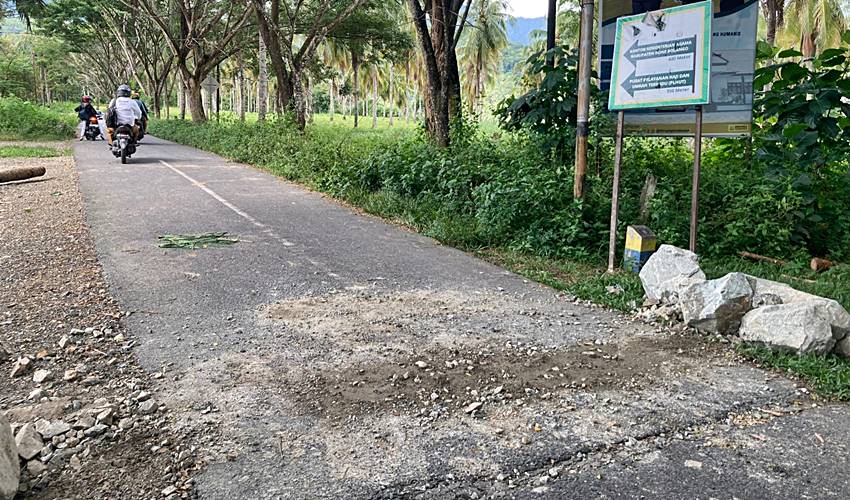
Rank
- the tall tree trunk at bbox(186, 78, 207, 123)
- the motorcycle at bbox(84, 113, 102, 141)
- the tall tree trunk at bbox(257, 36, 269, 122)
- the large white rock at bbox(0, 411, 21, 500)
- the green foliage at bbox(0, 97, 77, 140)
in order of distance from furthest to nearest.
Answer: the tall tree trunk at bbox(186, 78, 207, 123), the green foliage at bbox(0, 97, 77, 140), the motorcycle at bbox(84, 113, 102, 141), the tall tree trunk at bbox(257, 36, 269, 122), the large white rock at bbox(0, 411, 21, 500)

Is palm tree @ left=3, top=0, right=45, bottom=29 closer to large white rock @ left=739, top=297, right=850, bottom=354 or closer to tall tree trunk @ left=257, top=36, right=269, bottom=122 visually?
tall tree trunk @ left=257, top=36, right=269, bottom=122

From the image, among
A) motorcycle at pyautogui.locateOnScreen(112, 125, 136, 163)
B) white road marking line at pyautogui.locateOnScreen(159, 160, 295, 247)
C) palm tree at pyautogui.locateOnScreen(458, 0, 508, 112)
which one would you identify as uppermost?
palm tree at pyautogui.locateOnScreen(458, 0, 508, 112)

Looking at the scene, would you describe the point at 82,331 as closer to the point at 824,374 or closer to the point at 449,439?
the point at 449,439

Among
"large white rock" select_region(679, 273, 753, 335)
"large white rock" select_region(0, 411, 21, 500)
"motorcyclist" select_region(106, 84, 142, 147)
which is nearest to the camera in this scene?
"large white rock" select_region(0, 411, 21, 500)

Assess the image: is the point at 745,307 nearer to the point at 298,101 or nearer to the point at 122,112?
the point at 122,112

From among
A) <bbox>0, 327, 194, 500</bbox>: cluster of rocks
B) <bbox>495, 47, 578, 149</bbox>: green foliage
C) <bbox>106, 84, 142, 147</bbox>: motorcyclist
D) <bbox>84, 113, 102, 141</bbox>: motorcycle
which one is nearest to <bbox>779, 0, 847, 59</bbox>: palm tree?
<bbox>495, 47, 578, 149</bbox>: green foliage

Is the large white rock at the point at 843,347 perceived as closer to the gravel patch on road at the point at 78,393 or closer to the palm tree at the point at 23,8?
the gravel patch on road at the point at 78,393

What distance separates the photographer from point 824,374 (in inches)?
160

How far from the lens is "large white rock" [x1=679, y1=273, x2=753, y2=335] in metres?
4.74

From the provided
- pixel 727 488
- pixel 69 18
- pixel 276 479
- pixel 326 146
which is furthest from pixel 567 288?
pixel 69 18

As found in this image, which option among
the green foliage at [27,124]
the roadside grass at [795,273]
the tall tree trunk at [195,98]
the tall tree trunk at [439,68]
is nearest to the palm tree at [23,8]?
the green foliage at [27,124]

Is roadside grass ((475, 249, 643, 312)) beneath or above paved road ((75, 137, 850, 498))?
above

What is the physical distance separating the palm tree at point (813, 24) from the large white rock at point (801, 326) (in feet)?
83.3

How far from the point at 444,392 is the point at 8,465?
206cm
